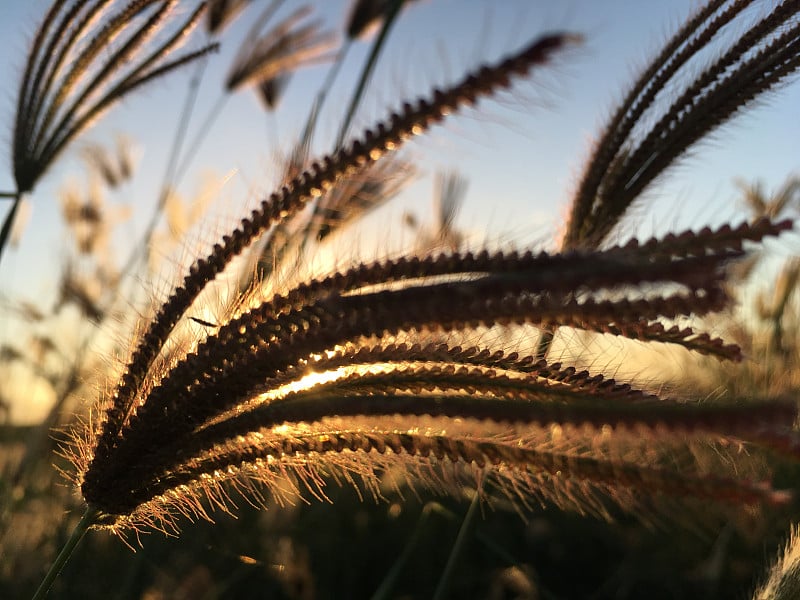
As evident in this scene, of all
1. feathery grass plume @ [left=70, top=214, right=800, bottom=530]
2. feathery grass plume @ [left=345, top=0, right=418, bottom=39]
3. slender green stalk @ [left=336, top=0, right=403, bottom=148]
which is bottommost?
feathery grass plume @ [left=70, top=214, right=800, bottom=530]

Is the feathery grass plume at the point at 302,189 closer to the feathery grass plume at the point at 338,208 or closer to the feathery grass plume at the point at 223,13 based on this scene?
the feathery grass plume at the point at 338,208

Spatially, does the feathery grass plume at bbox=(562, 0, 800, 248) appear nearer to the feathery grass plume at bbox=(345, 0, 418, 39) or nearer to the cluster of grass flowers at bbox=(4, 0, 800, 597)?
the cluster of grass flowers at bbox=(4, 0, 800, 597)

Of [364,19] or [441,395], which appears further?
[364,19]

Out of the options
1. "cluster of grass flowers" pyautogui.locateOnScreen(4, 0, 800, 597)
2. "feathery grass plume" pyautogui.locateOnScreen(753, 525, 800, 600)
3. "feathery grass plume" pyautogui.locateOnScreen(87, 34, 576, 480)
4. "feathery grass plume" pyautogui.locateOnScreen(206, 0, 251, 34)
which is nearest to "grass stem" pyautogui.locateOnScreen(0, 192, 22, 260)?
"cluster of grass flowers" pyautogui.locateOnScreen(4, 0, 800, 597)

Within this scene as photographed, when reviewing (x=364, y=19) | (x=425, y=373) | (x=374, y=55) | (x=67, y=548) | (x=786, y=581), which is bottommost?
(x=786, y=581)

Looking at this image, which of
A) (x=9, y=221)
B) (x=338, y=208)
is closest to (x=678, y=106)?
(x=338, y=208)

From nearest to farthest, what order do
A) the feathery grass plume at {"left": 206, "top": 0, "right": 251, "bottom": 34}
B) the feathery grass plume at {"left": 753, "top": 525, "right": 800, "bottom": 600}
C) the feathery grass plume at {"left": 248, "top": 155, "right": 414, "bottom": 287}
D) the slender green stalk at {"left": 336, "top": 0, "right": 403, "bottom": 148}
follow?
the feathery grass plume at {"left": 248, "top": 155, "right": 414, "bottom": 287} → the feathery grass plume at {"left": 753, "top": 525, "right": 800, "bottom": 600} → the slender green stalk at {"left": 336, "top": 0, "right": 403, "bottom": 148} → the feathery grass plume at {"left": 206, "top": 0, "right": 251, "bottom": 34}

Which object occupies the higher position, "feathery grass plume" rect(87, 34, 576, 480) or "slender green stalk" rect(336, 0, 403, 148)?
"slender green stalk" rect(336, 0, 403, 148)

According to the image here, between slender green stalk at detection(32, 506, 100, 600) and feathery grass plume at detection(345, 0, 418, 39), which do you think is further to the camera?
feathery grass plume at detection(345, 0, 418, 39)

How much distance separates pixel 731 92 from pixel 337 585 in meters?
1.81

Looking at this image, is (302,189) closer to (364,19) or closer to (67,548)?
(67,548)

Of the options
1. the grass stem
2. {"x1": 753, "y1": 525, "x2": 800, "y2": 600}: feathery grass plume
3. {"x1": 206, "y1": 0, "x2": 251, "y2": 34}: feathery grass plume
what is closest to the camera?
{"x1": 753, "y1": 525, "x2": 800, "y2": 600}: feathery grass plume

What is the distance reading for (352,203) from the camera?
2.49 feet

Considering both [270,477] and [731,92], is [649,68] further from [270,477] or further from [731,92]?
[270,477]
